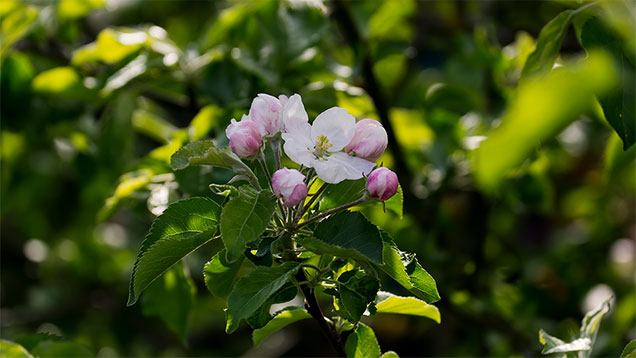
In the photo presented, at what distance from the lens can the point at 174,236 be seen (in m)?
0.73

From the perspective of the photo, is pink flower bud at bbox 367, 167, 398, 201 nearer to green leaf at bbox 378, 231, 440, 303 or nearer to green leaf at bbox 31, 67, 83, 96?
green leaf at bbox 378, 231, 440, 303

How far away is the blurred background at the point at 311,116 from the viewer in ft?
4.36

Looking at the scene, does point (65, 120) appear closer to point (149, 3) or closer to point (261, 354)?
point (261, 354)

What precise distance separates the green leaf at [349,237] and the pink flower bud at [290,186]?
46mm

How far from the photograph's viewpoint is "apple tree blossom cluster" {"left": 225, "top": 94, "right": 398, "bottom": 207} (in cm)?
72

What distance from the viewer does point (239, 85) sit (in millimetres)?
1346

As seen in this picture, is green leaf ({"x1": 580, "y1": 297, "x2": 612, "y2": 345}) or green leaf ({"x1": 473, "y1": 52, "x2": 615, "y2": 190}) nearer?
green leaf ({"x1": 473, "y1": 52, "x2": 615, "y2": 190})

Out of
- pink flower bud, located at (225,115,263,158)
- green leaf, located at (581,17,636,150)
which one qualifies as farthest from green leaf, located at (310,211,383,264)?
green leaf, located at (581,17,636,150)

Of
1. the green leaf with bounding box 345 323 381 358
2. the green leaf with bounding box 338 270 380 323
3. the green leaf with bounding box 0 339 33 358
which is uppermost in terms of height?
the green leaf with bounding box 338 270 380 323

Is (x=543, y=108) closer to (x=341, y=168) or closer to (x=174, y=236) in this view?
(x=341, y=168)

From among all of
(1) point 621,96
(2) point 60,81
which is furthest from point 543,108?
(2) point 60,81

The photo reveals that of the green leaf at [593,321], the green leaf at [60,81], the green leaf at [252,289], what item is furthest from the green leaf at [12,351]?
the green leaf at [593,321]

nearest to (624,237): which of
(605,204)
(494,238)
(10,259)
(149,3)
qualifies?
(605,204)

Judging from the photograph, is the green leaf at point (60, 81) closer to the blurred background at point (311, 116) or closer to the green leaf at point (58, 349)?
the blurred background at point (311, 116)
